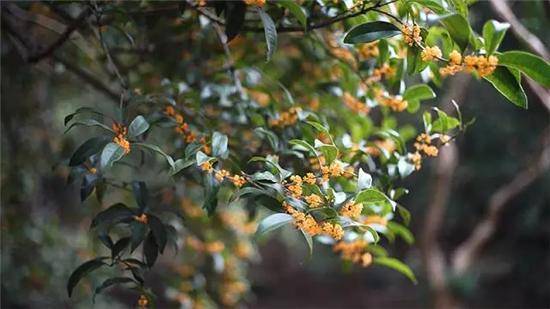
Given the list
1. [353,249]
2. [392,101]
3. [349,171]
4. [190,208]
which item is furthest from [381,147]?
[190,208]

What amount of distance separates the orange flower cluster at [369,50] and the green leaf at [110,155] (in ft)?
1.58

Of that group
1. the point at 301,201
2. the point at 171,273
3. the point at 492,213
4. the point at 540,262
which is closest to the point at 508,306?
the point at 540,262

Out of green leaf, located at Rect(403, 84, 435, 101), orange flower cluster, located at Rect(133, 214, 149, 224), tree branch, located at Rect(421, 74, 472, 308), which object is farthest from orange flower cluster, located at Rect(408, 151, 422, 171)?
tree branch, located at Rect(421, 74, 472, 308)

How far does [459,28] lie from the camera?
27.3 inches

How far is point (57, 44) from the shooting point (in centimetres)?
110

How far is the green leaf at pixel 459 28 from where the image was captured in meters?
0.68

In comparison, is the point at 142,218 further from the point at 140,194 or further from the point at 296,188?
the point at 296,188

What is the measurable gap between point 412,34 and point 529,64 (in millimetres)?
140

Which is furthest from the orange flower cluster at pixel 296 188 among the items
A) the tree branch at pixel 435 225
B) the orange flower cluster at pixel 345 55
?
the tree branch at pixel 435 225

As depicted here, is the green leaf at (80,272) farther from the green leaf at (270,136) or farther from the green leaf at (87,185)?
the green leaf at (270,136)

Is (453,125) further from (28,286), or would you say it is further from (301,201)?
(28,286)

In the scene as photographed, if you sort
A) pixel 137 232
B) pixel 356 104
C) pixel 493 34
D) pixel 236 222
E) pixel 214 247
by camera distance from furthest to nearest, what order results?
pixel 236 222 → pixel 214 247 → pixel 356 104 → pixel 137 232 → pixel 493 34

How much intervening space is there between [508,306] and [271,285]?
6.40 ft

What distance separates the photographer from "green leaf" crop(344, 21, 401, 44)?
0.74 m
